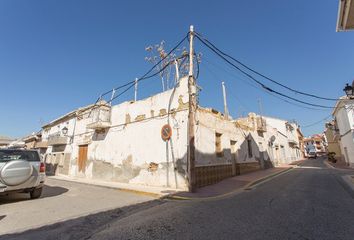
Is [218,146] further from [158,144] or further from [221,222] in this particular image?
[221,222]

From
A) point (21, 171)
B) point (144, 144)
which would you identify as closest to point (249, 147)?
point (144, 144)

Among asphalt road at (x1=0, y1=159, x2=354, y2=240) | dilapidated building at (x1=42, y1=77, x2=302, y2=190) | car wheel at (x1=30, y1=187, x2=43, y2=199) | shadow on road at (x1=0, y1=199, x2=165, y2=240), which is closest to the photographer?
asphalt road at (x1=0, y1=159, x2=354, y2=240)

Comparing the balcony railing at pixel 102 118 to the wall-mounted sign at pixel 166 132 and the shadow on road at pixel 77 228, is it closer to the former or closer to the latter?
the wall-mounted sign at pixel 166 132

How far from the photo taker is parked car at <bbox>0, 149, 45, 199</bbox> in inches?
257

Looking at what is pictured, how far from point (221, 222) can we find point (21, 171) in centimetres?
660

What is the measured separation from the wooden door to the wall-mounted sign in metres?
8.76

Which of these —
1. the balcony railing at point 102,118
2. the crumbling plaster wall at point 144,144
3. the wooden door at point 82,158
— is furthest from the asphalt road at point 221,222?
the wooden door at point 82,158

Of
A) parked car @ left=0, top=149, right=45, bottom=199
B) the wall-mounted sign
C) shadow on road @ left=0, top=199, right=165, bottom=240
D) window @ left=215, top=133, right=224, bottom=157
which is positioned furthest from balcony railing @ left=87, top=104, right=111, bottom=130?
shadow on road @ left=0, top=199, right=165, bottom=240

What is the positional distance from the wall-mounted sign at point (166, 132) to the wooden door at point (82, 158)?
8.76 meters

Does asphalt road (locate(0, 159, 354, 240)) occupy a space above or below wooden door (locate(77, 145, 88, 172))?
below

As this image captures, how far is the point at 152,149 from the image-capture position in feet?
37.2

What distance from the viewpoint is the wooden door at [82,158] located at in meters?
16.4

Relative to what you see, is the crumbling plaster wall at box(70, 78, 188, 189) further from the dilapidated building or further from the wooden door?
the wooden door

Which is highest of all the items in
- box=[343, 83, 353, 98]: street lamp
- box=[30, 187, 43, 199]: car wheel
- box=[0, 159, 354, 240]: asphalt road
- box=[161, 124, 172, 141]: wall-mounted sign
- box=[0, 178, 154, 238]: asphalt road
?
box=[343, 83, 353, 98]: street lamp
